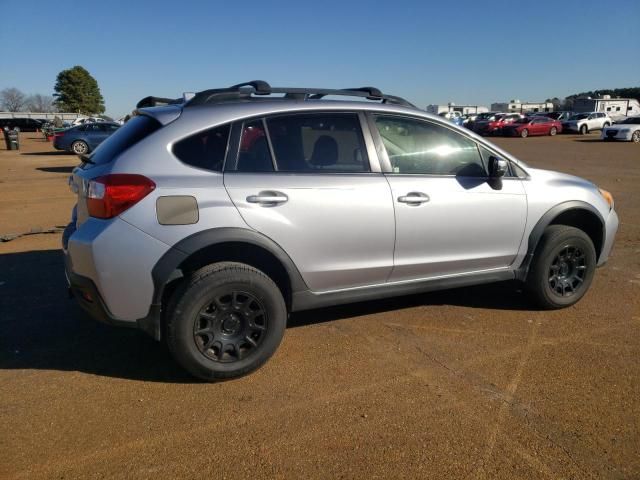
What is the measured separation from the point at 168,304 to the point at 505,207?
2.66 meters

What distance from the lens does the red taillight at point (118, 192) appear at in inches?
119

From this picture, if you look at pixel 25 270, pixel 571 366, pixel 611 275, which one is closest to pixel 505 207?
pixel 571 366

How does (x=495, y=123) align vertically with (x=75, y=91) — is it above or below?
below

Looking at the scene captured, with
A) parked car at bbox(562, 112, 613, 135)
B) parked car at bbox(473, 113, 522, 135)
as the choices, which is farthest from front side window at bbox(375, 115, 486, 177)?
parked car at bbox(562, 112, 613, 135)

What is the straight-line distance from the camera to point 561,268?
179 inches

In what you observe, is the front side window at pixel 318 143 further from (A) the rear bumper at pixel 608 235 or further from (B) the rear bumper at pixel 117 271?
(A) the rear bumper at pixel 608 235

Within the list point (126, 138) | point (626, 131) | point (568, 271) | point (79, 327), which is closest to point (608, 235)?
point (568, 271)

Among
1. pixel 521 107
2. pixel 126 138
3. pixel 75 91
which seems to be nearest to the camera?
pixel 126 138

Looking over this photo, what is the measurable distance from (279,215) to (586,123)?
42720 millimetres

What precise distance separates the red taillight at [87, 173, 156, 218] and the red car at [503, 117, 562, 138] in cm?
4053

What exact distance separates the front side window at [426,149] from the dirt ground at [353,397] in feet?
4.18

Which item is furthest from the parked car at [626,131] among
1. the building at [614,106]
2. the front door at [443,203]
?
the front door at [443,203]

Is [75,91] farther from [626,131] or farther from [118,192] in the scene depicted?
[118,192]

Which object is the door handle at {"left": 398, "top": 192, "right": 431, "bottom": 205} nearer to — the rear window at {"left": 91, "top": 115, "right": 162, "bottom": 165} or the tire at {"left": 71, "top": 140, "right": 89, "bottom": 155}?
the rear window at {"left": 91, "top": 115, "right": 162, "bottom": 165}
